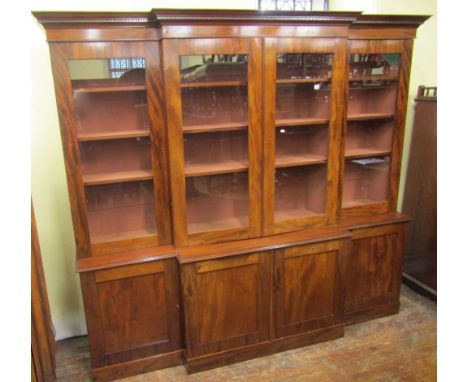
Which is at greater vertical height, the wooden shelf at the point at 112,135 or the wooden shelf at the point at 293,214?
the wooden shelf at the point at 112,135

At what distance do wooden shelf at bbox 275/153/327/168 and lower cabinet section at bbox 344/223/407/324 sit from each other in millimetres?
574

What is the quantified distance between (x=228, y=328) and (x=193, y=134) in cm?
120

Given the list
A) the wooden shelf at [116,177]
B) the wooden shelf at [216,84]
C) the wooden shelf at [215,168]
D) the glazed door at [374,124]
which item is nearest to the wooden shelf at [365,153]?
the glazed door at [374,124]

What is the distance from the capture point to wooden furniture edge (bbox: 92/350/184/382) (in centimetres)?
223

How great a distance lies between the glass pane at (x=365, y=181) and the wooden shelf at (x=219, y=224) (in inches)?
31.5

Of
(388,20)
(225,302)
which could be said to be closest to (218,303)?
(225,302)

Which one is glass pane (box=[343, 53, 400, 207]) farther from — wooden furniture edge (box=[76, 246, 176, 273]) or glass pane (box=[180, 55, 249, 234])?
wooden furniture edge (box=[76, 246, 176, 273])

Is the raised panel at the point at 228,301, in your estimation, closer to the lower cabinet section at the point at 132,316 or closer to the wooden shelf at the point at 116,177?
the lower cabinet section at the point at 132,316

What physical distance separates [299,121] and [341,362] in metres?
1.53

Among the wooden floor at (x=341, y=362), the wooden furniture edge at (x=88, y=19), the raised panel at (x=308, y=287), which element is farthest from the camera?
the raised panel at (x=308, y=287)

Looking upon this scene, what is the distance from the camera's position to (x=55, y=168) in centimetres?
234

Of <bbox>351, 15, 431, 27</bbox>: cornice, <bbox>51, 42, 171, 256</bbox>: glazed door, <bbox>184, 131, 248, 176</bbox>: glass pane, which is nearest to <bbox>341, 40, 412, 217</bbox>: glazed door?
<bbox>351, 15, 431, 27</bbox>: cornice

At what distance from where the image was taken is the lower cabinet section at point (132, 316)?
2.14 metres

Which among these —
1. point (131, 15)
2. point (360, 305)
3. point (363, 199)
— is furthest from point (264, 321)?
point (131, 15)
